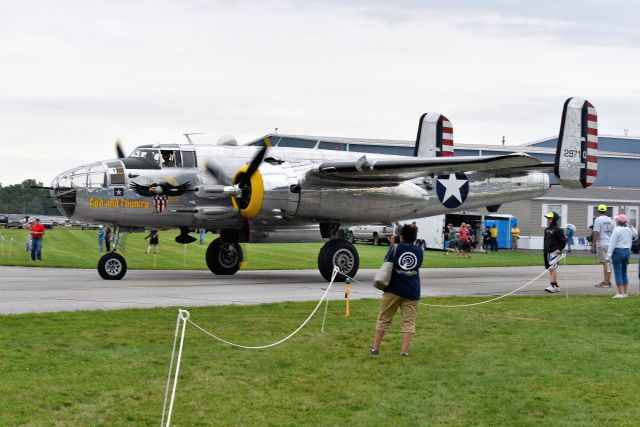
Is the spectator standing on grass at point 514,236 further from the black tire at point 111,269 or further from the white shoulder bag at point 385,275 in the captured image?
the white shoulder bag at point 385,275

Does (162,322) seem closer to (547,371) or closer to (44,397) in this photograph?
(44,397)

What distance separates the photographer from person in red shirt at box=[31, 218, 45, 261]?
3653 centimetres

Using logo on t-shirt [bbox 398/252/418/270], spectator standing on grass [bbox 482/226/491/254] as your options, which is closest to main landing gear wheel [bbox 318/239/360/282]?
logo on t-shirt [bbox 398/252/418/270]

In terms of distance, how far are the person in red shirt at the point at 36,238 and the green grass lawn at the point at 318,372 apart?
21.0 metres

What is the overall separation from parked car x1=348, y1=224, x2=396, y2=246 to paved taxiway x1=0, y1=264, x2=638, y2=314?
26.9m

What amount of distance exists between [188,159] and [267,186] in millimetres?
2968

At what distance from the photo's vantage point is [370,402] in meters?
10.7

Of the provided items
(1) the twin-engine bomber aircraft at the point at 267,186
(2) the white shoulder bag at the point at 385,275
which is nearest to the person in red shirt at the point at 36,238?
(1) the twin-engine bomber aircraft at the point at 267,186

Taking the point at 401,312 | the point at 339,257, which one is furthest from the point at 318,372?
the point at 339,257

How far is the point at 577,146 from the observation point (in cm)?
2636

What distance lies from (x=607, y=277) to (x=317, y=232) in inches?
352

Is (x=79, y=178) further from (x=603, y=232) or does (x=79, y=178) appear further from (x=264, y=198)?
(x=603, y=232)

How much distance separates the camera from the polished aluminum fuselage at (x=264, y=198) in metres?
24.7

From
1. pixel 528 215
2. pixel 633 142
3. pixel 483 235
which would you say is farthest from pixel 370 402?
pixel 633 142
